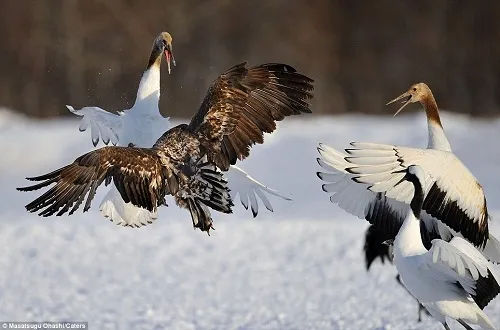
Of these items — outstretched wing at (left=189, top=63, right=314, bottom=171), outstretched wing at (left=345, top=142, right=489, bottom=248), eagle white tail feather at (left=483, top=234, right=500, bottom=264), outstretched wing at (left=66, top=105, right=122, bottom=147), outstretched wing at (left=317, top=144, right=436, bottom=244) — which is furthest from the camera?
outstretched wing at (left=66, top=105, right=122, bottom=147)

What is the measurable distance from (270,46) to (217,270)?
12645mm

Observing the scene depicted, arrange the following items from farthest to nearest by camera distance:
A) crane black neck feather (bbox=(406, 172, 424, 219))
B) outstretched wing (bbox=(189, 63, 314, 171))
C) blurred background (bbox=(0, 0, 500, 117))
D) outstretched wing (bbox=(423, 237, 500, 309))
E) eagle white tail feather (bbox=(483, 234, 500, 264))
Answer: blurred background (bbox=(0, 0, 500, 117)) < eagle white tail feather (bbox=(483, 234, 500, 264)) < outstretched wing (bbox=(189, 63, 314, 171)) < crane black neck feather (bbox=(406, 172, 424, 219)) < outstretched wing (bbox=(423, 237, 500, 309))

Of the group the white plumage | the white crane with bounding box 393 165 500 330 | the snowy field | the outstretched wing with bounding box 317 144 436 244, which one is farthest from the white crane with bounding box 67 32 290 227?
the snowy field

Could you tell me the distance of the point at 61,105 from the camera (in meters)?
20.9

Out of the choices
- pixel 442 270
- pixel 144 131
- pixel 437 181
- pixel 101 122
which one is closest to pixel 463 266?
pixel 442 270

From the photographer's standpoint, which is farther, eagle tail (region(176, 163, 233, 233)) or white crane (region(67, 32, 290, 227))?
white crane (region(67, 32, 290, 227))

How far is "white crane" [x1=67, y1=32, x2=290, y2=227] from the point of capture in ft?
21.9

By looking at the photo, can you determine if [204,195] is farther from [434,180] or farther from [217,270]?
[217,270]

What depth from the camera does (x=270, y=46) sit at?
2245cm

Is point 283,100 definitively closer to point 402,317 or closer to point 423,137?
point 402,317

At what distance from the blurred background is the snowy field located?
285 inches

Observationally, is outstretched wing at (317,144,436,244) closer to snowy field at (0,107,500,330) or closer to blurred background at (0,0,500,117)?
snowy field at (0,107,500,330)

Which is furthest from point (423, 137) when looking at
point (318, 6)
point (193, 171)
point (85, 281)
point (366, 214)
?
point (318, 6)

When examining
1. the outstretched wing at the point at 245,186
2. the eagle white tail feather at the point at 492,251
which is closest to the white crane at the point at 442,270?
the eagle white tail feather at the point at 492,251
